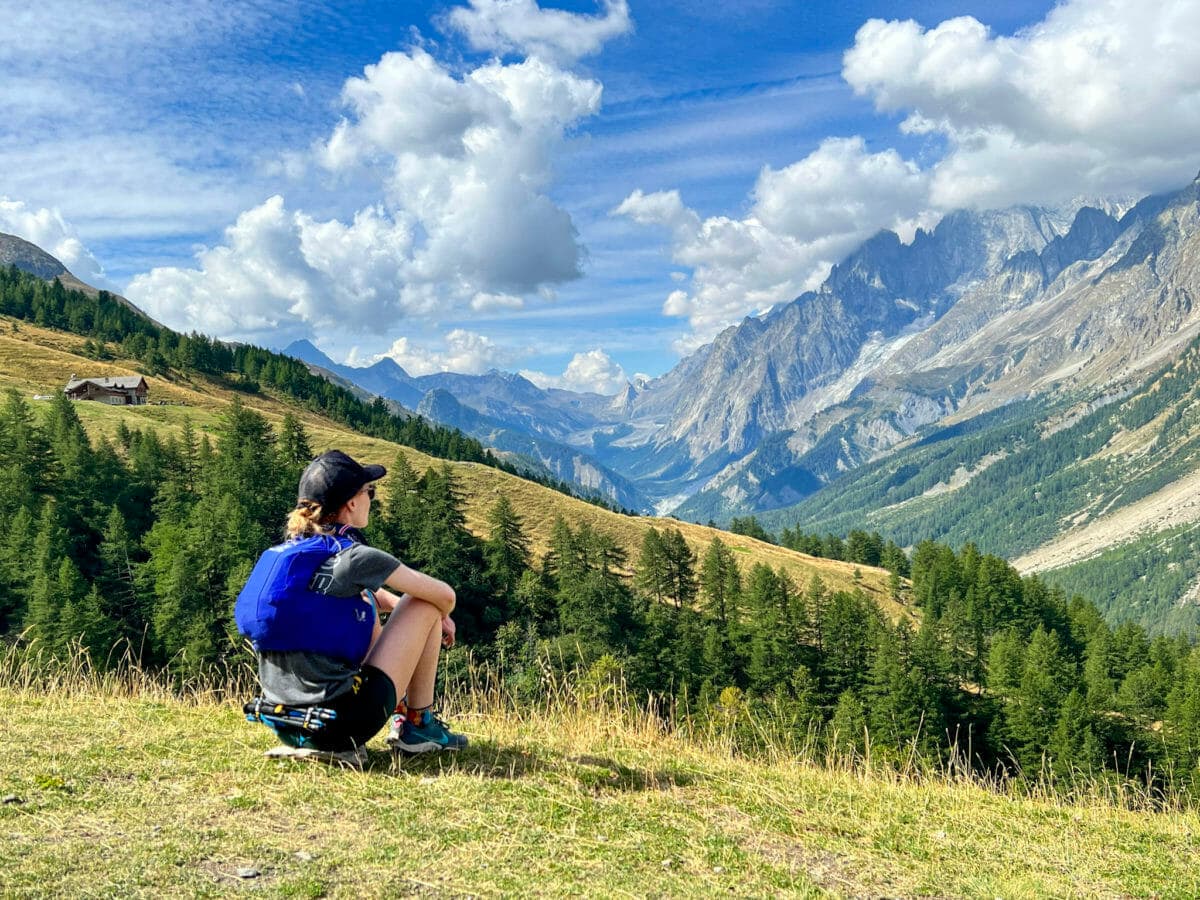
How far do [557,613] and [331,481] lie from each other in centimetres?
5807

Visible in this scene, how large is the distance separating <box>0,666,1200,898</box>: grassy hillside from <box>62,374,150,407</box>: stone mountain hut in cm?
10555

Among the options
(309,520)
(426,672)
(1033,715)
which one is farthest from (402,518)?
(309,520)

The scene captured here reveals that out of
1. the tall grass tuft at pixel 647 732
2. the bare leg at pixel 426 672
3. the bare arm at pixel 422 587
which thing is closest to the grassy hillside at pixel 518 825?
the tall grass tuft at pixel 647 732

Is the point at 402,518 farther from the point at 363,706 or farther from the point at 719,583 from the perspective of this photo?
the point at 363,706

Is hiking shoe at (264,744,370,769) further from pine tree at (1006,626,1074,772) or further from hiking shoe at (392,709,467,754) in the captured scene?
pine tree at (1006,626,1074,772)

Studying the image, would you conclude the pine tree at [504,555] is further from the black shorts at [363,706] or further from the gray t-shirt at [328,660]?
the gray t-shirt at [328,660]

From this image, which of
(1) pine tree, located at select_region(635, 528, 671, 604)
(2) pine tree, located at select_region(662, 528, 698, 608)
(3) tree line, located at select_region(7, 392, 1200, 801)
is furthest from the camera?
(2) pine tree, located at select_region(662, 528, 698, 608)

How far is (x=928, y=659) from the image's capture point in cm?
5791

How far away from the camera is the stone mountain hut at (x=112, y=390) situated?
9238 centimetres

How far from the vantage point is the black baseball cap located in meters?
6.33

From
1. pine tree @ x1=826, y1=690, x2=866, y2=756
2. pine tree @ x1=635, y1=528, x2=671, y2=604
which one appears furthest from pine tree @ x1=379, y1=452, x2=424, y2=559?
pine tree @ x1=826, y1=690, x2=866, y2=756

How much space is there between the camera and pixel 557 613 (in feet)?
205

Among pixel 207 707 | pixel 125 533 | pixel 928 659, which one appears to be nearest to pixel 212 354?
pixel 125 533

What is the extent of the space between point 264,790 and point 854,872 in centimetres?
519
